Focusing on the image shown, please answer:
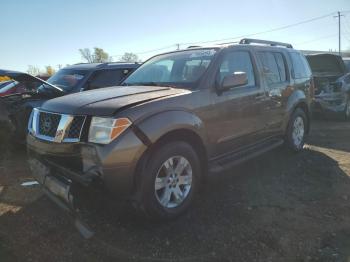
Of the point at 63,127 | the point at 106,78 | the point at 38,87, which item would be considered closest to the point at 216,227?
the point at 63,127

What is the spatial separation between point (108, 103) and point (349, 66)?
10268 mm

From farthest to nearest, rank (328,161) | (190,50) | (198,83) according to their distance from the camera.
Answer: (328,161) → (190,50) → (198,83)

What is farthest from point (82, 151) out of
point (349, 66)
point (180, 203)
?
point (349, 66)

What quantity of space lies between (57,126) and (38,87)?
3354mm

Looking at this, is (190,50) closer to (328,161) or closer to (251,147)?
(251,147)

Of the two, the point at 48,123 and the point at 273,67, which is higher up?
the point at 273,67

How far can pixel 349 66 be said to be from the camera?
1155 centimetres

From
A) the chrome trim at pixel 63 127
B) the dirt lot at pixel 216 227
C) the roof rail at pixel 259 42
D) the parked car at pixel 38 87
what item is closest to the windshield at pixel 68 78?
the parked car at pixel 38 87

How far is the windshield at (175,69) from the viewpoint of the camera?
180 inches

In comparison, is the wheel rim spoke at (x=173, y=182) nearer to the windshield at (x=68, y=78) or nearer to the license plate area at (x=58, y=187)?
the license plate area at (x=58, y=187)

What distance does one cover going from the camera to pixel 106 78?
789cm

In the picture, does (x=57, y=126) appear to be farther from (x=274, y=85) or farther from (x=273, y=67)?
(x=273, y=67)

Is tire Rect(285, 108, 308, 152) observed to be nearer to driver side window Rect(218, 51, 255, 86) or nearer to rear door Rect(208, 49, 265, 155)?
rear door Rect(208, 49, 265, 155)

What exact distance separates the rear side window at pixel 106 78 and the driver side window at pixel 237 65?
10.9 feet
